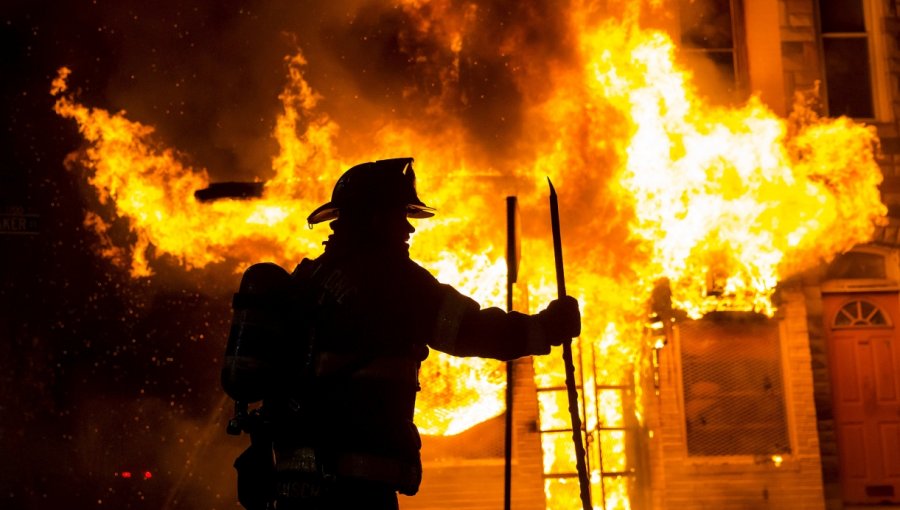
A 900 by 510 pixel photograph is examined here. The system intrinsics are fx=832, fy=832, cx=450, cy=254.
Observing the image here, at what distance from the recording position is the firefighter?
3117 millimetres

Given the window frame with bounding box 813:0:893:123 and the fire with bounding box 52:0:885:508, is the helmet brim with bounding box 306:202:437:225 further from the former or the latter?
the window frame with bounding box 813:0:893:123

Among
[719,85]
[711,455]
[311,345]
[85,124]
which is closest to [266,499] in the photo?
[311,345]

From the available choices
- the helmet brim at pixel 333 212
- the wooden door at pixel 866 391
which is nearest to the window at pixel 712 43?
the wooden door at pixel 866 391

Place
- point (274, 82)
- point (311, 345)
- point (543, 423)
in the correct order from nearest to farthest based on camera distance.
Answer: point (311, 345), point (543, 423), point (274, 82)

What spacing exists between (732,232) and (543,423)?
9.56 ft

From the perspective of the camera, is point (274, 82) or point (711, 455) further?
point (274, 82)

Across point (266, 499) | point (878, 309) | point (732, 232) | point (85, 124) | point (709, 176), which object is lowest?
point (266, 499)

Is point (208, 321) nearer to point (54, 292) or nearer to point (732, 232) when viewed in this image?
point (54, 292)

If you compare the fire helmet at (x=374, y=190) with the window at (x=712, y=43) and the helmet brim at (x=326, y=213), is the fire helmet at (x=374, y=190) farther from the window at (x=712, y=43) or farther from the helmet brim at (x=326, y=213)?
the window at (x=712, y=43)

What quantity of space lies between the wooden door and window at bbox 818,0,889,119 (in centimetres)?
231

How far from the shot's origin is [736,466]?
8.94m

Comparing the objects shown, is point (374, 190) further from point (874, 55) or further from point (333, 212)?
point (874, 55)

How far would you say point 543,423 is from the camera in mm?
9008

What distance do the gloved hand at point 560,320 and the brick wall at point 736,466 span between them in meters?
5.95
